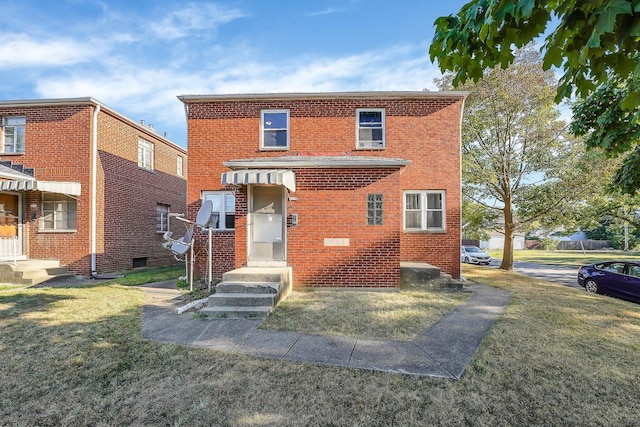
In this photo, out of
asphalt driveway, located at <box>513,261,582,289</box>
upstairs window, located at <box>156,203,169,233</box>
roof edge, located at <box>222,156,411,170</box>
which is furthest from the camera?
upstairs window, located at <box>156,203,169,233</box>

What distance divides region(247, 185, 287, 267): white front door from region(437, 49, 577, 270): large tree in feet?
34.1

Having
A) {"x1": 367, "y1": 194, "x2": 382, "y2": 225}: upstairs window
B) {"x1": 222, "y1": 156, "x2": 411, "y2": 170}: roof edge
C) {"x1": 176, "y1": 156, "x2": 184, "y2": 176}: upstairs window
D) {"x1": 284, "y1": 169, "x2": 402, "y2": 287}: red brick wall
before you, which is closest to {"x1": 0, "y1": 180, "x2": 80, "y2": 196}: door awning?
{"x1": 176, "y1": 156, "x2": 184, "y2": 176}: upstairs window

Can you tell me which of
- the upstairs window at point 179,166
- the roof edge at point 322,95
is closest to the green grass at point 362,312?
the roof edge at point 322,95

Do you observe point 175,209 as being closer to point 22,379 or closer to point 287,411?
point 22,379

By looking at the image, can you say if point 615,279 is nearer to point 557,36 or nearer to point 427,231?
point 427,231

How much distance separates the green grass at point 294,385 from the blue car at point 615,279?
6.38 m

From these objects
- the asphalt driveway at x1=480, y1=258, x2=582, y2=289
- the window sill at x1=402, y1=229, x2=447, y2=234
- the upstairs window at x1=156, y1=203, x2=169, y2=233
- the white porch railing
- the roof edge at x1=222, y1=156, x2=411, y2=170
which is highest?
the roof edge at x1=222, y1=156, x2=411, y2=170

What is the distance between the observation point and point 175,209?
17734 millimetres

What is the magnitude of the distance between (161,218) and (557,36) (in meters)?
17.8

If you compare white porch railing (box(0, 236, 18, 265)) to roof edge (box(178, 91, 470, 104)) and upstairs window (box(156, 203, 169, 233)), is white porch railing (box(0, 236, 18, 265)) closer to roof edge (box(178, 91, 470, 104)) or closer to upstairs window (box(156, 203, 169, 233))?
upstairs window (box(156, 203, 169, 233))

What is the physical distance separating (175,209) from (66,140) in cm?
659

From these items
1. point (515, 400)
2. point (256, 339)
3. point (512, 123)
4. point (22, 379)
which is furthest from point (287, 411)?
point (512, 123)

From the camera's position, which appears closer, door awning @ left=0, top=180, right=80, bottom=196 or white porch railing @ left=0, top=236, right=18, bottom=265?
door awning @ left=0, top=180, right=80, bottom=196

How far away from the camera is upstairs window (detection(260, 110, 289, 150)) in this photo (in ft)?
36.9
